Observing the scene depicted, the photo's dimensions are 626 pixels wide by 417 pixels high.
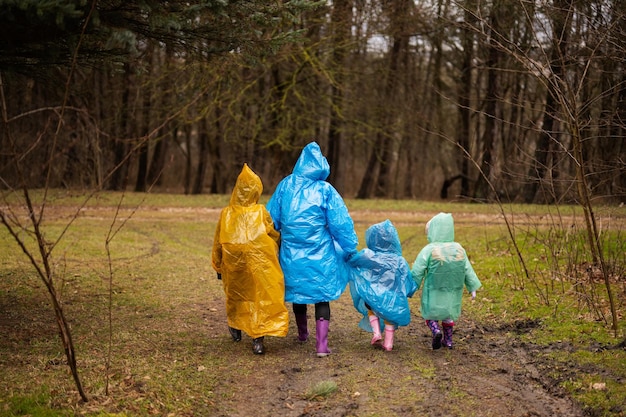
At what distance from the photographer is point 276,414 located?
16.7ft

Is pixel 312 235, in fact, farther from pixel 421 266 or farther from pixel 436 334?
pixel 436 334

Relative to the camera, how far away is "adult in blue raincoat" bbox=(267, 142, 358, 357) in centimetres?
649

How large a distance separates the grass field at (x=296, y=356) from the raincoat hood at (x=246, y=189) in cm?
124

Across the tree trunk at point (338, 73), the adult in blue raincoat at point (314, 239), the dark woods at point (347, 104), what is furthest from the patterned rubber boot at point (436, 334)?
the tree trunk at point (338, 73)

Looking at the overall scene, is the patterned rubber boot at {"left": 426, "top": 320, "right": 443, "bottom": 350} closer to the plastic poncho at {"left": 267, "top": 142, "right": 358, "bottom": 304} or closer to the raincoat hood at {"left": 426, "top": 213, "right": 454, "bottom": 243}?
the raincoat hood at {"left": 426, "top": 213, "right": 454, "bottom": 243}

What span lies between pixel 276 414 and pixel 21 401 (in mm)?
1761

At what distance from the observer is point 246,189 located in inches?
259

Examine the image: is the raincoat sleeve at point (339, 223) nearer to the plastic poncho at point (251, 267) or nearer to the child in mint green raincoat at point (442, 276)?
the plastic poncho at point (251, 267)

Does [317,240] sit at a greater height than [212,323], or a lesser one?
greater

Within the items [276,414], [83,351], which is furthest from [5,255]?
[276,414]

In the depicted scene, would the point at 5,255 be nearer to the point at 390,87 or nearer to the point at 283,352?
the point at 283,352

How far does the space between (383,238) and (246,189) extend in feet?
4.58

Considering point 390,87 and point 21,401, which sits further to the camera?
point 390,87

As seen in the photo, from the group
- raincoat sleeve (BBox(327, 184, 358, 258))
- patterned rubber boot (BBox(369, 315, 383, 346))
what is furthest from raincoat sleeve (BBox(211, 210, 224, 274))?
patterned rubber boot (BBox(369, 315, 383, 346))
